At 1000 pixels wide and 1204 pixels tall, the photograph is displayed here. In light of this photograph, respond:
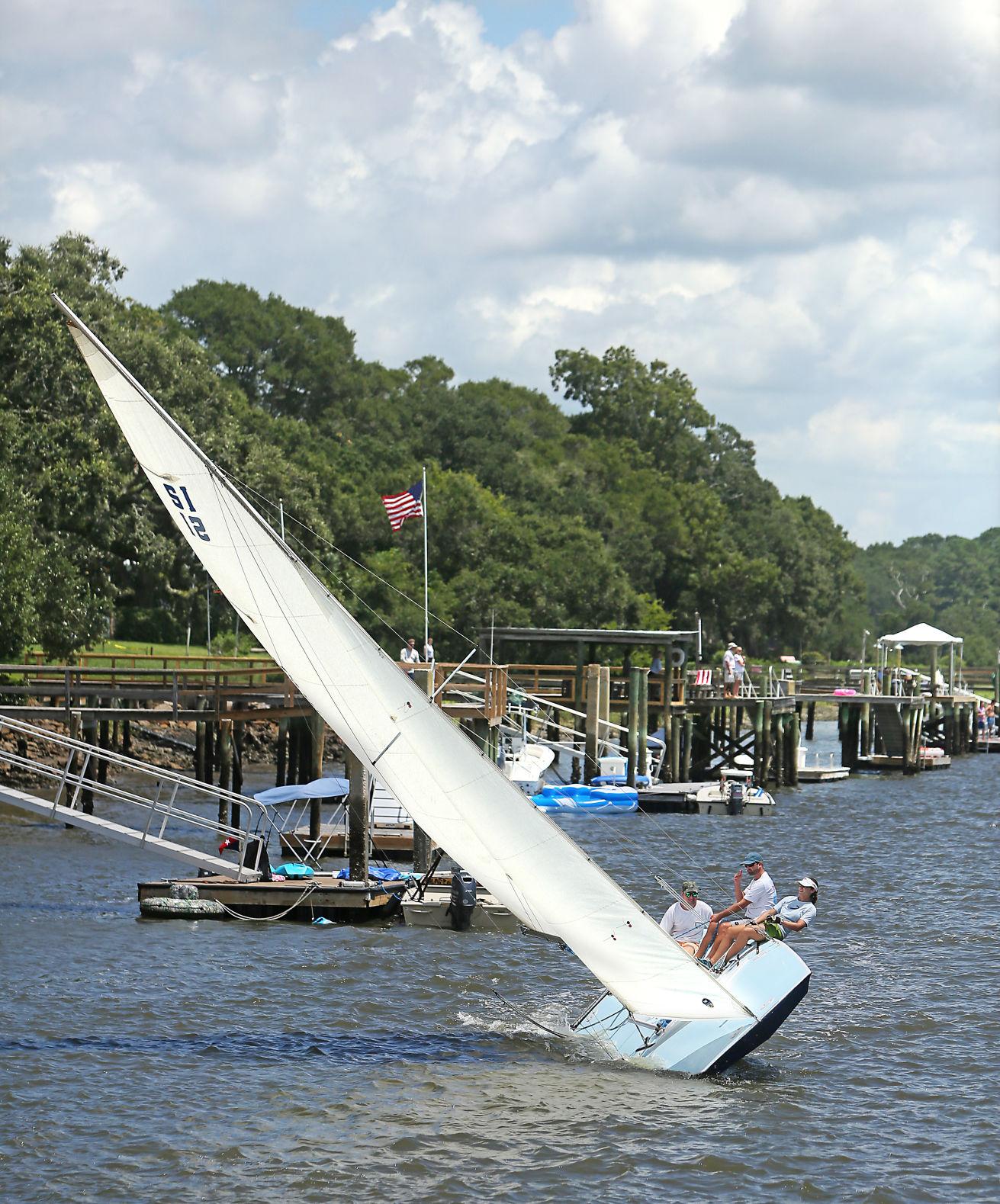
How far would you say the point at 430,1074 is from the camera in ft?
59.7

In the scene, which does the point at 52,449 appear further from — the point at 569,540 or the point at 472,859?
the point at 472,859

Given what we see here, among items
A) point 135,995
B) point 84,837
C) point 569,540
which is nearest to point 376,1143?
point 135,995

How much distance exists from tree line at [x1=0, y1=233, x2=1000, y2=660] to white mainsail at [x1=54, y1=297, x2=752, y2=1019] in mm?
6093

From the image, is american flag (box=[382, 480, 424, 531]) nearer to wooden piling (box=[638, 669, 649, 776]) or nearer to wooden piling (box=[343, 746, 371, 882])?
wooden piling (box=[638, 669, 649, 776])

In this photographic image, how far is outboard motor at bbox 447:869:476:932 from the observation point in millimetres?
25953

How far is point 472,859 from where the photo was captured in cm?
1794

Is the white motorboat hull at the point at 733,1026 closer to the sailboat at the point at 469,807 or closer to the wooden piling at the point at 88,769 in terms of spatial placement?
the sailboat at the point at 469,807

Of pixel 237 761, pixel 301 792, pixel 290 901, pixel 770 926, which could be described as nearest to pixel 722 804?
pixel 237 761

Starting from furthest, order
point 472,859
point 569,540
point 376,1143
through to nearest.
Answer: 1. point 569,540
2. point 472,859
3. point 376,1143

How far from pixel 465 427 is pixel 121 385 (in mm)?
81886

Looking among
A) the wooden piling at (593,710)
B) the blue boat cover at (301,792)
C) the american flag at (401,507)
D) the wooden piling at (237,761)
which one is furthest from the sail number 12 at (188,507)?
the wooden piling at (593,710)

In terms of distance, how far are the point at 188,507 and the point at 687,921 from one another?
7.80 meters

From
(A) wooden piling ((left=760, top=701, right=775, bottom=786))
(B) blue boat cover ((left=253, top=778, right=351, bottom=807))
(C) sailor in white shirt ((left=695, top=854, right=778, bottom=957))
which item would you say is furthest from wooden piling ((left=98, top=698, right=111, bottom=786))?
(C) sailor in white shirt ((left=695, top=854, right=778, bottom=957))

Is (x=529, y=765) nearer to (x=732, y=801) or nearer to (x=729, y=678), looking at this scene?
(x=732, y=801)
